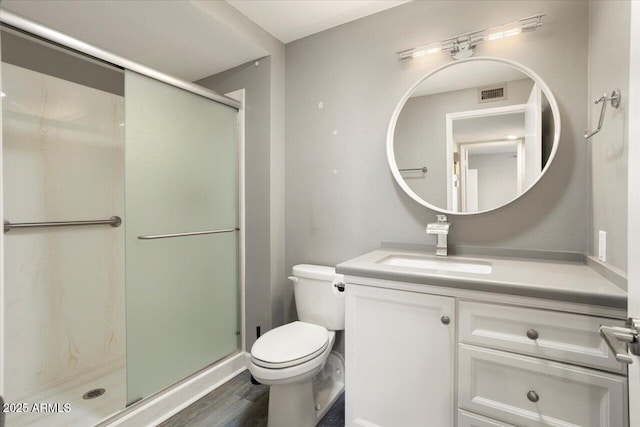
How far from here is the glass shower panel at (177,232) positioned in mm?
1578

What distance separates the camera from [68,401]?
175cm

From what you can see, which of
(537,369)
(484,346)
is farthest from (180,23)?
(537,369)

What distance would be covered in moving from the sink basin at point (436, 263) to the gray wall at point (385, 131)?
0.13m

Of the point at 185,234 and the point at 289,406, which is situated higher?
the point at 185,234

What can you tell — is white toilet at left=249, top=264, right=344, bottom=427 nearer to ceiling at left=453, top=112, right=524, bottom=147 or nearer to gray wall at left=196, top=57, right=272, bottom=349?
gray wall at left=196, top=57, right=272, bottom=349

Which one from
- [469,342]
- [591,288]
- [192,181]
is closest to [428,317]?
[469,342]

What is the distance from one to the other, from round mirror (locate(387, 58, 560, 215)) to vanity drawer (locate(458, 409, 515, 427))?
3.03ft

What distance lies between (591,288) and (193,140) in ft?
6.74

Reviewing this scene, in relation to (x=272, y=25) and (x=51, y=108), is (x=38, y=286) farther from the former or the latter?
(x=272, y=25)

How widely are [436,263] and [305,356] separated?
2.65 feet

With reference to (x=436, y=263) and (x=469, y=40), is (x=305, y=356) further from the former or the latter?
(x=469, y=40)

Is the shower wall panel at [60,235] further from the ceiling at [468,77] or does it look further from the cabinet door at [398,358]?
the ceiling at [468,77]

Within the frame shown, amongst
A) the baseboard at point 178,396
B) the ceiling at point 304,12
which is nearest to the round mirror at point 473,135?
the ceiling at point 304,12

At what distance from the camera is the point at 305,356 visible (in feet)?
4.64
